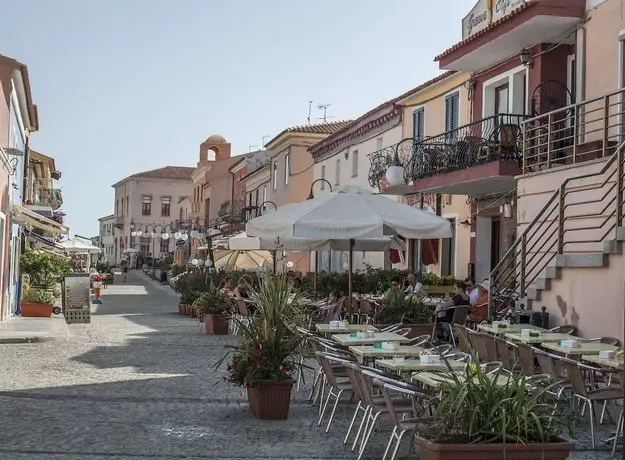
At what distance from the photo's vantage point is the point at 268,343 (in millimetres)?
9367

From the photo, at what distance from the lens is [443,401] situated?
5914 mm

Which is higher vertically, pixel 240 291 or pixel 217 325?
pixel 240 291

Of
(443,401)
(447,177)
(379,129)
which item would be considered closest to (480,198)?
(447,177)

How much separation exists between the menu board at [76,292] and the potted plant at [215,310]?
10.2 ft

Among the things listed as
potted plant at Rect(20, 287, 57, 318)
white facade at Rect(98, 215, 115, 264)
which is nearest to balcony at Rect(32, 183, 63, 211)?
potted plant at Rect(20, 287, 57, 318)

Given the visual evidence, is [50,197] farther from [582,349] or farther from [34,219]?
[582,349]

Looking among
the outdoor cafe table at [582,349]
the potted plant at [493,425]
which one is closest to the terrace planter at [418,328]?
the outdoor cafe table at [582,349]

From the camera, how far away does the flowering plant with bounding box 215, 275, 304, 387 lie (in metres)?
9.31

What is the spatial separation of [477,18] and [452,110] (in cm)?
358

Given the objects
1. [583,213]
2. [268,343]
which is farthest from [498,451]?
[583,213]

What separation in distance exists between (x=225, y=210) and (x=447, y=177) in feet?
139

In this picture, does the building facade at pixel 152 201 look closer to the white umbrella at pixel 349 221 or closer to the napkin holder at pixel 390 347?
the white umbrella at pixel 349 221

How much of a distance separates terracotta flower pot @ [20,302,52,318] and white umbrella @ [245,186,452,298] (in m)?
11.2

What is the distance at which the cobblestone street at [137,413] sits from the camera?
7.88m
